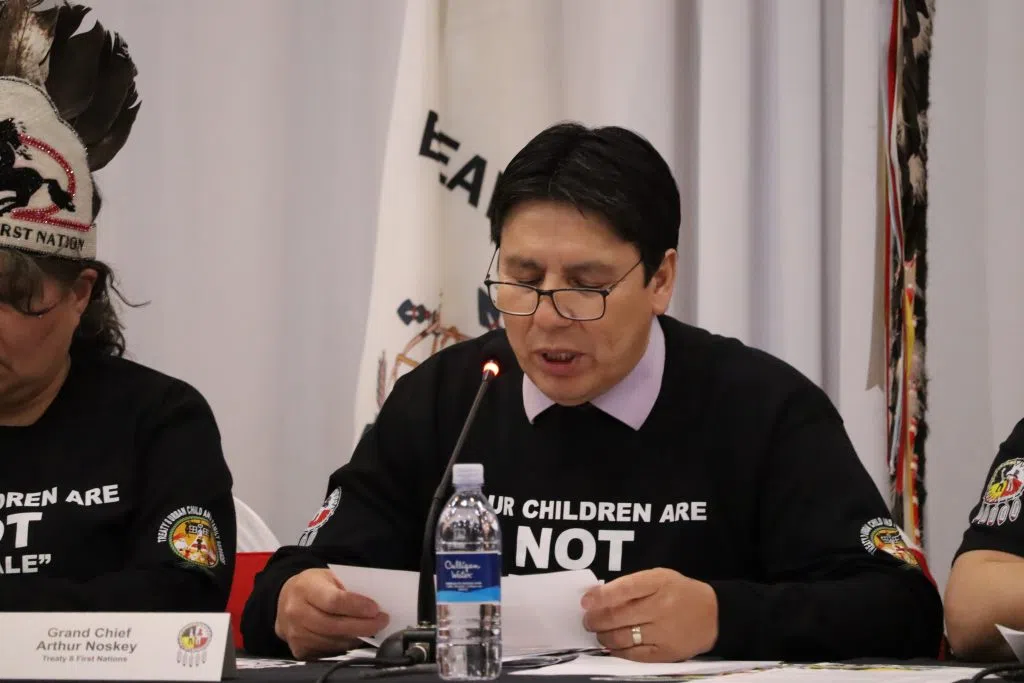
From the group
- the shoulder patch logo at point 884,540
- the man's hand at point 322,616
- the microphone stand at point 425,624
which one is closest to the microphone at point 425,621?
the microphone stand at point 425,624

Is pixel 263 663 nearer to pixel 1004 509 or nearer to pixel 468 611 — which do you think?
pixel 468 611

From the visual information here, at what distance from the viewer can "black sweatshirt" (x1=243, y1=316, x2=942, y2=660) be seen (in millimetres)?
1911

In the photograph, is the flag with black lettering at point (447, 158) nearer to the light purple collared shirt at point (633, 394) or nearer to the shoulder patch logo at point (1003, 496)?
the light purple collared shirt at point (633, 394)

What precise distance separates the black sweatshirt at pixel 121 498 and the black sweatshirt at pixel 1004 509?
1.19 m

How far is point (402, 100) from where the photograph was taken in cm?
326

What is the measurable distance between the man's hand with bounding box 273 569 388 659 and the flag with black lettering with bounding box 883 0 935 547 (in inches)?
57.0

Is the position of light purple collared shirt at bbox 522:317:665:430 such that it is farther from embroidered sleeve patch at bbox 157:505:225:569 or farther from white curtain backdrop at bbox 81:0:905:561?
white curtain backdrop at bbox 81:0:905:561

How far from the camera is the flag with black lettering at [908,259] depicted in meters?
2.80

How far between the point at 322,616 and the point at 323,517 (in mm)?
393

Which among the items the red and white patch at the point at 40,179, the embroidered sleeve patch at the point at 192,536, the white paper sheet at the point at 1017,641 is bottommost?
the white paper sheet at the point at 1017,641

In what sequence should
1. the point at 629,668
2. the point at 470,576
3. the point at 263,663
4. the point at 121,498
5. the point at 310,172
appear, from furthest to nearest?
the point at 310,172 < the point at 121,498 < the point at 263,663 < the point at 629,668 < the point at 470,576

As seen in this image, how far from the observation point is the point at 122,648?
1432 millimetres

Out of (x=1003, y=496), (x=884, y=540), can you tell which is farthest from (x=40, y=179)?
(x=1003, y=496)

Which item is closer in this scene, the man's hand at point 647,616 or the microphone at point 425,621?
the microphone at point 425,621
